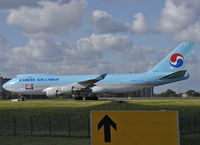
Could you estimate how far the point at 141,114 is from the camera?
6.75 metres

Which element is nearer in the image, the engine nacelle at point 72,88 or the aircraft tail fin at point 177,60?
the engine nacelle at point 72,88

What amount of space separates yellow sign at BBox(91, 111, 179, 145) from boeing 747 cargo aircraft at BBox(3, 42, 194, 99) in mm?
42290

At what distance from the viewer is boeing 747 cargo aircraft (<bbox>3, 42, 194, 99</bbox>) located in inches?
1981

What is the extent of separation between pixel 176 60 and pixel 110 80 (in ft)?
36.8

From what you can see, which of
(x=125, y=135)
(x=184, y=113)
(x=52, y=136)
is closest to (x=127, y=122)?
(x=125, y=135)

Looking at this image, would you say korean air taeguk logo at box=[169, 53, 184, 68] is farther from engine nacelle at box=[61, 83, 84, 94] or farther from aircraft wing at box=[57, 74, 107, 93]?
engine nacelle at box=[61, 83, 84, 94]

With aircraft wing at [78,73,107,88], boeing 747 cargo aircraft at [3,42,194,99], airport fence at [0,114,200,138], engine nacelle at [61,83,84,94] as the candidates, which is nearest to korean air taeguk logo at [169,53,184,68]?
boeing 747 cargo aircraft at [3,42,194,99]

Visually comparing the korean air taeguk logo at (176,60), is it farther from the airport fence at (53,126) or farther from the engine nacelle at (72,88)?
the airport fence at (53,126)

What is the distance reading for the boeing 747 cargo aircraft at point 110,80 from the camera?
50.3 metres

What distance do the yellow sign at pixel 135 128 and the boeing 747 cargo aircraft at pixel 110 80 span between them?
139 feet

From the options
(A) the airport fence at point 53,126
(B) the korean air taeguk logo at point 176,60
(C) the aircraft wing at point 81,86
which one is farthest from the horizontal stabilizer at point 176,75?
(A) the airport fence at point 53,126

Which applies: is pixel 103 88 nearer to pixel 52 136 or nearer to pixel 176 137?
pixel 52 136

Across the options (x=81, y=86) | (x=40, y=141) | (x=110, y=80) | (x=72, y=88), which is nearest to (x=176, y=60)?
→ (x=110, y=80)

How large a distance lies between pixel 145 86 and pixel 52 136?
104 ft
